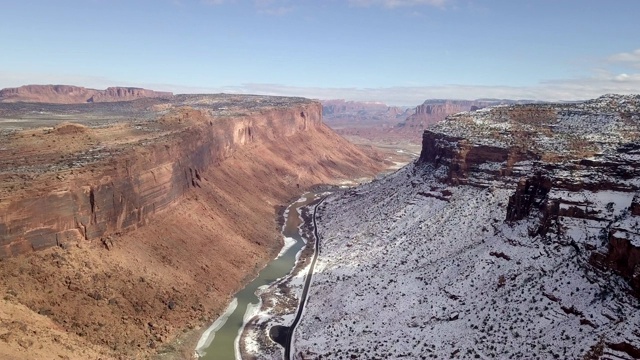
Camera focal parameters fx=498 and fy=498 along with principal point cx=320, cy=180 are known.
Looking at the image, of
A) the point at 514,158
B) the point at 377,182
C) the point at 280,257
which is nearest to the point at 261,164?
the point at 377,182

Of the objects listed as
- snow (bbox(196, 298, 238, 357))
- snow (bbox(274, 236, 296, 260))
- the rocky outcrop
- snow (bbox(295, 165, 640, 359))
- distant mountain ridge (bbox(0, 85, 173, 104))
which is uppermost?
distant mountain ridge (bbox(0, 85, 173, 104))

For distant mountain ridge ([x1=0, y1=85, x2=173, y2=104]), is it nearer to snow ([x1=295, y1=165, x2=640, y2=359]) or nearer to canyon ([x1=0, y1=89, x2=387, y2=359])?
canyon ([x1=0, y1=89, x2=387, y2=359])

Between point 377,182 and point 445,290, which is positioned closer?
point 445,290

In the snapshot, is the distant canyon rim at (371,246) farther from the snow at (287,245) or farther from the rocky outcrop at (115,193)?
the snow at (287,245)

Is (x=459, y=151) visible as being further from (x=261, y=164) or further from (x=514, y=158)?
(x=261, y=164)

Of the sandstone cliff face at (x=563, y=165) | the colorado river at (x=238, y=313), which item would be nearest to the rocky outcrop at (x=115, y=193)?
the colorado river at (x=238, y=313)

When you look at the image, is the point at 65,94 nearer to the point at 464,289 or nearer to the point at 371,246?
the point at 371,246

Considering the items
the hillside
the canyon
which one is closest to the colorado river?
the canyon
